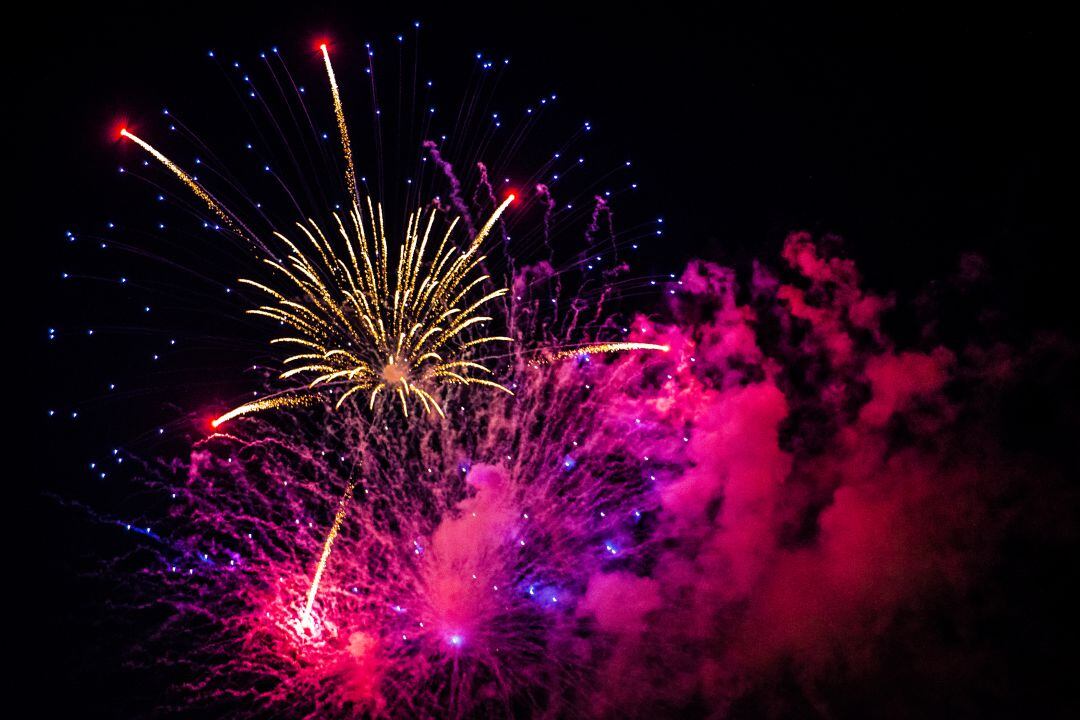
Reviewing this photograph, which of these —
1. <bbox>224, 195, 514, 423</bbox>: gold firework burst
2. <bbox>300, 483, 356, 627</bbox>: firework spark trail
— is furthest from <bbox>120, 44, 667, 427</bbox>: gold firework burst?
<bbox>300, 483, 356, 627</bbox>: firework spark trail

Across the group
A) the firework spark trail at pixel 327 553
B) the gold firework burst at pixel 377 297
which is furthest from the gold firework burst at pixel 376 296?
the firework spark trail at pixel 327 553

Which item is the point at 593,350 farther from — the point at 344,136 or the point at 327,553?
the point at 327,553

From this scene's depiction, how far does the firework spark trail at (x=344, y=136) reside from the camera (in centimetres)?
906

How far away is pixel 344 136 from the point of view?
9297mm

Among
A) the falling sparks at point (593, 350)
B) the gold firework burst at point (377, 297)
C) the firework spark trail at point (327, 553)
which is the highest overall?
the gold firework burst at point (377, 297)

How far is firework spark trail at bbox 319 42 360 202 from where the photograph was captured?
9062mm

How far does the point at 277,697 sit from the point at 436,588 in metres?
3.41

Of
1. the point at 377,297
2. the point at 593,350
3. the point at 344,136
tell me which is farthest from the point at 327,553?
the point at 344,136

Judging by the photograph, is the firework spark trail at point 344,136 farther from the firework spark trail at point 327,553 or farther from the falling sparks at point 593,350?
the firework spark trail at point 327,553

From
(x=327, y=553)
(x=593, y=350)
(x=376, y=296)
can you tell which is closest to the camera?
(x=376, y=296)

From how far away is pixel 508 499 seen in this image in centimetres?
1088

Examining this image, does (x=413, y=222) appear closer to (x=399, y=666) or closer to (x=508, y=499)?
(x=508, y=499)

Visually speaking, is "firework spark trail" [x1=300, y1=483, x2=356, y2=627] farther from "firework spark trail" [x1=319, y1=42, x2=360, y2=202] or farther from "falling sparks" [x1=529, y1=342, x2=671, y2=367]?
"firework spark trail" [x1=319, y1=42, x2=360, y2=202]

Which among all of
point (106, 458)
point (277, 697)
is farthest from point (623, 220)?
point (106, 458)
